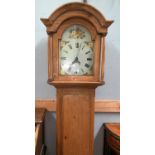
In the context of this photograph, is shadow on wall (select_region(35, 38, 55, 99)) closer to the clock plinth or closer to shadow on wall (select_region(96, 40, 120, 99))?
the clock plinth

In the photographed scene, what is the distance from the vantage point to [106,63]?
1770 millimetres

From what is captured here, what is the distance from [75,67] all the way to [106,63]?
49 centimetres

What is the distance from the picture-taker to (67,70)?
138cm

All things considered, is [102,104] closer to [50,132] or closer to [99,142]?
[99,142]

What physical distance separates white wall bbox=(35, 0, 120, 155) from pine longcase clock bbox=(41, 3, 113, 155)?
377 millimetres

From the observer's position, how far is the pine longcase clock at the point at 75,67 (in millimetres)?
1302

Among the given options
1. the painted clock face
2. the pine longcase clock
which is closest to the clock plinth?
the pine longcase clock

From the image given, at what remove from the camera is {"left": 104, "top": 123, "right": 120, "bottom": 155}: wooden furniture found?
1.51 metres

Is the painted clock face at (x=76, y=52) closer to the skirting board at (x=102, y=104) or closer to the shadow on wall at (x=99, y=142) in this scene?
the skirting board at (x=102, y=104)

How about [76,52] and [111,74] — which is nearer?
[76,52]

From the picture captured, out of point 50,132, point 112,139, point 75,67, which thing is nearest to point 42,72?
point 75,67
